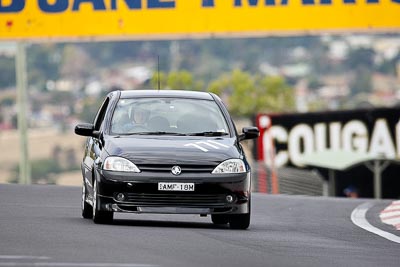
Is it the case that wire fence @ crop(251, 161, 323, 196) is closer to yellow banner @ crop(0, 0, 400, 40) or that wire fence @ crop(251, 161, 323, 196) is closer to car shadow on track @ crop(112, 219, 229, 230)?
yellow banner @ crop(0, 0, 400, 40)

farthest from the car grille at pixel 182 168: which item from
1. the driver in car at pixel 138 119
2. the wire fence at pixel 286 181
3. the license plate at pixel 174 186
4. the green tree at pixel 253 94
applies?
the green tree at pixel 253 94

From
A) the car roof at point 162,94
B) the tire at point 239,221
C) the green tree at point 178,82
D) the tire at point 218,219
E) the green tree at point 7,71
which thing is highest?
the car roof at point 162,94

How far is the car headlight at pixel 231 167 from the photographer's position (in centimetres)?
1706

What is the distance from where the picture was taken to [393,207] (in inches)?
981

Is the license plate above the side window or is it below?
below

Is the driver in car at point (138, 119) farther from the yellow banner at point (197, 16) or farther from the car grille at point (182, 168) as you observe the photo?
the yellow banner at point (197, 16)

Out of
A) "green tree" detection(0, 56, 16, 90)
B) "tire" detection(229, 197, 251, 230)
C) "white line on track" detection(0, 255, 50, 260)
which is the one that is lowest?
"green tree" detection(0, 56, 16, 90)

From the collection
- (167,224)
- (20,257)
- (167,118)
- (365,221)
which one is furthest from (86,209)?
(20,257)

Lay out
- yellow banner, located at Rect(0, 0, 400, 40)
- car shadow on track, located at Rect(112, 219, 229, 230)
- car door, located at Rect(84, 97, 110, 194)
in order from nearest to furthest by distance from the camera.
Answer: car door, located at Rect(84, 97, 110, 194) → car shadow on track, located at Rect(112, 219, 229, 230) → yellow banner, located at Rect(0, 0, 400, 40)

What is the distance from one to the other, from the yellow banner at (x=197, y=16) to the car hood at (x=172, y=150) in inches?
842

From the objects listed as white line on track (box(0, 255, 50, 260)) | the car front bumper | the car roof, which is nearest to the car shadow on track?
the car front bumper

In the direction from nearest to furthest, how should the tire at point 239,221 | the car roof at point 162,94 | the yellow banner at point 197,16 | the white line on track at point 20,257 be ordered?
the white line on track at point 20,257
the tire at point 239,221
the car roof at point 162,94
the yellow banner at point 197,16

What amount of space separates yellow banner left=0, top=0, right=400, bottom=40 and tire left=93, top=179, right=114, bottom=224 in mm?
21848

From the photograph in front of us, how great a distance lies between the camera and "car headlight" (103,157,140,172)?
55.6 feet
